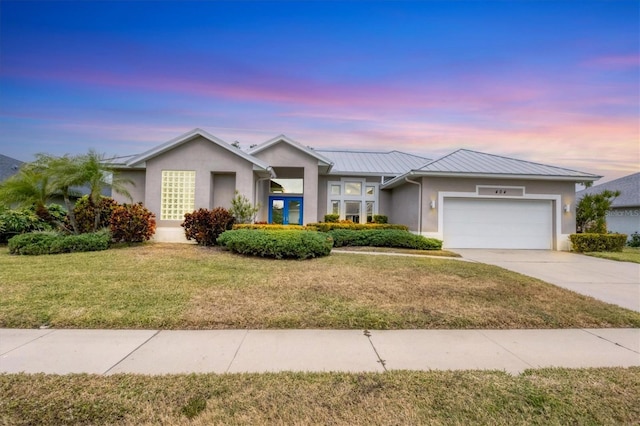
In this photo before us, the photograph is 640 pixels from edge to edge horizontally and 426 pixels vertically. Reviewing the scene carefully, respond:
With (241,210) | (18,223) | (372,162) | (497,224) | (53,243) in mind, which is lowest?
(53,243)

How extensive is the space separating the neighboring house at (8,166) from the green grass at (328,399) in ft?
78.6

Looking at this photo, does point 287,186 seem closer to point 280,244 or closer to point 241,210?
point 241,210

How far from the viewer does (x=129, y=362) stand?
359cm

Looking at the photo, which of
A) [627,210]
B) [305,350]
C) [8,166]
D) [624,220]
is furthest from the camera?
[624,220]

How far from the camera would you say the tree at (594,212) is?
1518cm

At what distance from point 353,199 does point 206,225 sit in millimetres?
10432

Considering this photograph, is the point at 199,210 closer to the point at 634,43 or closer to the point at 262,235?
the point at 262,235

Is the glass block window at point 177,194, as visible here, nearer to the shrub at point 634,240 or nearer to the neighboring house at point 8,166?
the neighboring house at point 8,166

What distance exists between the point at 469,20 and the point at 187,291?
13.0 metres

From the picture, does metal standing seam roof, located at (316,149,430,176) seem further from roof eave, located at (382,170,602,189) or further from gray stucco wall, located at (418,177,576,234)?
roof eave, located at (382,170,602,189)

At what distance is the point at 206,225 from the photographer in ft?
42.2

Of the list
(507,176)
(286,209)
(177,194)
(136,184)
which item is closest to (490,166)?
(507,176)

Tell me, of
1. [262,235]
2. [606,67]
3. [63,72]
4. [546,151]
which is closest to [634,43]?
[606,67]

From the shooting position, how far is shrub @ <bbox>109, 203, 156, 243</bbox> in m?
12.3
